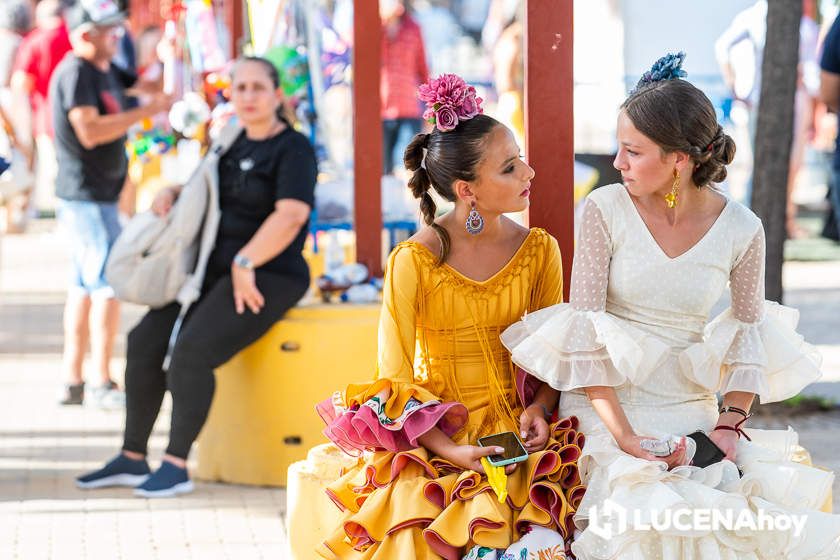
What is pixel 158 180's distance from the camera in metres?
12.1

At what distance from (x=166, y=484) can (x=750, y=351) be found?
263 centimetres

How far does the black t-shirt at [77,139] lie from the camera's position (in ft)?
23.3

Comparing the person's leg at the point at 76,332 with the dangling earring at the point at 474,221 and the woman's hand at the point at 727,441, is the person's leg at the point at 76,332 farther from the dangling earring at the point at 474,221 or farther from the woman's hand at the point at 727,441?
the woman's hand at the point at 727,441

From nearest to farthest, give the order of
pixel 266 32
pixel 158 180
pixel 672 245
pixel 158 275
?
pixel 672 245, pixel 158 275, pixel 266 32, pixel 158 180

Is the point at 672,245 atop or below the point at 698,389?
atop

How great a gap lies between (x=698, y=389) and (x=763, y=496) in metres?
0.36

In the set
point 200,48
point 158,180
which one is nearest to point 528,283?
point 200,48

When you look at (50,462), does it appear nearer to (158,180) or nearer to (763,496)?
(763,496)

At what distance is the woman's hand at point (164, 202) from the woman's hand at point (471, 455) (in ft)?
8.23

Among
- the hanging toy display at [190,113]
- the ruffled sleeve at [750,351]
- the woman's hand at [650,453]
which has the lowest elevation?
the woman's hand at [650,453]

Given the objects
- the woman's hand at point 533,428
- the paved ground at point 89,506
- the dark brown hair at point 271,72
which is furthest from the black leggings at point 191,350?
the woman's hand at point 533,428

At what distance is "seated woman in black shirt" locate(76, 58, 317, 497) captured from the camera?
530 cm

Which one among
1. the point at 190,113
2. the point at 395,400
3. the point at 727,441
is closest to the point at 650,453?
the point at 727,441

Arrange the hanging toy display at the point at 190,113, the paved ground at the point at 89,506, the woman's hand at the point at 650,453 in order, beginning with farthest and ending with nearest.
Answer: the hanging toy display at the point at 190,113, the paved ground at the point at 89,506, the woman's hand at the point at 650,453
